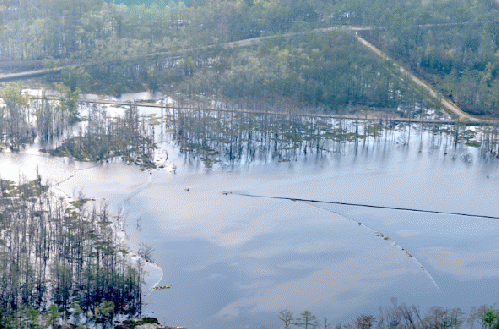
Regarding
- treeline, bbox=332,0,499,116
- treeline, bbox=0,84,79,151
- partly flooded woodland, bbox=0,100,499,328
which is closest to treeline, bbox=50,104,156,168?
partly flooded woodland, bbox=0,100,499,328

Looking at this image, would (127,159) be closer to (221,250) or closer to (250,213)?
(250,213)

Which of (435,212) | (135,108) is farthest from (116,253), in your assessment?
(135,108)

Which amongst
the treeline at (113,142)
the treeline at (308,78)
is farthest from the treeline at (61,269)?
the treeline at (308,78)

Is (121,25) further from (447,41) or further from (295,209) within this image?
(295,209)

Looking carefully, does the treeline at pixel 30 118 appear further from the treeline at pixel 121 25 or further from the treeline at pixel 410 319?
the treeline at pixel 410 319

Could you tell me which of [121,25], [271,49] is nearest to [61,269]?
[271,49]

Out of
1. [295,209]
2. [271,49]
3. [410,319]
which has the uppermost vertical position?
[271,49]

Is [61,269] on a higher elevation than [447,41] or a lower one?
lower

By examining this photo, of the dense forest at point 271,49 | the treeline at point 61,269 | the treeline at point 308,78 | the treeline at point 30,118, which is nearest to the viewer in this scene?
the treeline at point 61,269
